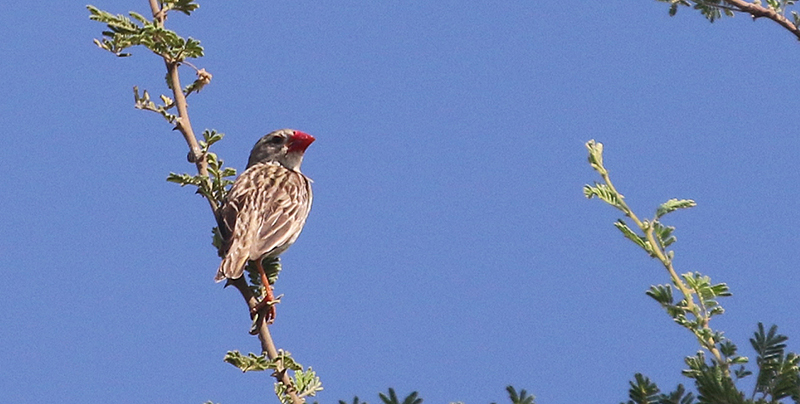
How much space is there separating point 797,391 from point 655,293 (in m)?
0.58

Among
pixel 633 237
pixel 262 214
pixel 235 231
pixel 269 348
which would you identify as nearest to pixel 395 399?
pixel 633 237

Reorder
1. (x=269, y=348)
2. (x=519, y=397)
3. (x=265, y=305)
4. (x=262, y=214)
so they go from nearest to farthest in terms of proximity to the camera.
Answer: (x=519, y=397) → (x=269, y=348) → (x=265, y=305) → (x=262, y=214)

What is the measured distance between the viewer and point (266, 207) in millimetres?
7266

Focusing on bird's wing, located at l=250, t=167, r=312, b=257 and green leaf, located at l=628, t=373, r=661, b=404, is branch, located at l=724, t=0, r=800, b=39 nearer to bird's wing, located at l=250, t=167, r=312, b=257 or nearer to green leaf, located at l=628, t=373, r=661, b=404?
green leaf, located at l=628, t=373, r=661, b=404

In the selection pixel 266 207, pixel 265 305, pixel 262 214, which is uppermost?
pixel 266 207

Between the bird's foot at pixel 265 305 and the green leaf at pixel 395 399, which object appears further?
the bird's foot at pixel 265 305

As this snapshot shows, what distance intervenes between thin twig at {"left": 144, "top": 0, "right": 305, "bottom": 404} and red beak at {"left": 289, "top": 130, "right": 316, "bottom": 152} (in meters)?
2.78

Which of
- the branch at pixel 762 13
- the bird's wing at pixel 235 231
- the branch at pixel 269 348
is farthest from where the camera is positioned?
the bird's wing at pixel 235 231

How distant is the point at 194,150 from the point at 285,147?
319 cm

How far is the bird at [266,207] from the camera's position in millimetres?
6094

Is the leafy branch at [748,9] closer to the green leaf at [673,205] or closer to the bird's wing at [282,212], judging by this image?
the green leaf at [673,205]

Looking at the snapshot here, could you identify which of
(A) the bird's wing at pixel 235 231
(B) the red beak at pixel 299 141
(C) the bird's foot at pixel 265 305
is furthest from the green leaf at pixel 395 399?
(B) the red beak at pixel 299 141

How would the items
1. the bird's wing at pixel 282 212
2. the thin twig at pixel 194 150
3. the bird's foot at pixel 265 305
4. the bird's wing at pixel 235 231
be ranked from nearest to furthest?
the thin twig at pixel 194 150 < the bird's foot at pixel 265 305 < the bird's wing at pixel 235 231 < the bird's wing at pixel 282 212

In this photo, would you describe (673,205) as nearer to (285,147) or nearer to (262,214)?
(262,214)
